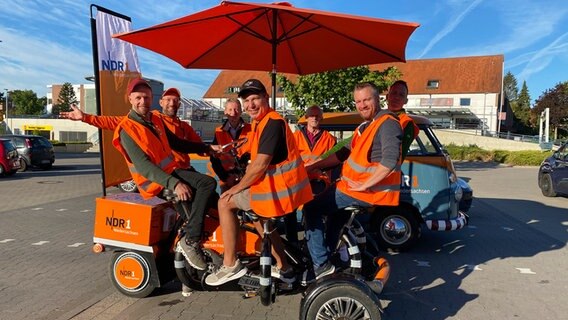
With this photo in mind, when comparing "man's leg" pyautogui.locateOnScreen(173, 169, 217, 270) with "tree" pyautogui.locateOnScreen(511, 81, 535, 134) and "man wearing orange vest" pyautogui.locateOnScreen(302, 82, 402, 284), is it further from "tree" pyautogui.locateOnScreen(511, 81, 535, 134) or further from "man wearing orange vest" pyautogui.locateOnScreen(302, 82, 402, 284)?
"tree" pyautogui.locateOnScreen(511, 81, 535, 134)

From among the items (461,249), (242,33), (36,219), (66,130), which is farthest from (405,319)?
(66,130)

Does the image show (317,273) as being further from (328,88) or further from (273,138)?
(328,88)

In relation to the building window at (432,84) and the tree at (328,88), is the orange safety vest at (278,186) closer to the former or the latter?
the tree at (328,88)

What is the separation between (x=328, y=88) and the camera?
52.6 feet

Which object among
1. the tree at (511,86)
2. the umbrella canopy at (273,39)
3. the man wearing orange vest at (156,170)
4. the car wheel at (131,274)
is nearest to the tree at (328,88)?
the umbrella canopy at (273,39)

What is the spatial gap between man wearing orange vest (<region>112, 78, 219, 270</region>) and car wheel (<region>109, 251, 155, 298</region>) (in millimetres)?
616

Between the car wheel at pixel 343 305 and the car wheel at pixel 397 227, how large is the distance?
2.89 m

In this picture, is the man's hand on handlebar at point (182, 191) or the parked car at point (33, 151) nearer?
the man's hand on handlebar at point (182, 191)

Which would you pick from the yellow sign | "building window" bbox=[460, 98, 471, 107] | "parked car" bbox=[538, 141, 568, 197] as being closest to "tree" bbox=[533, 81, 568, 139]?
"building window" bbox=[460, 98, 471, 107]

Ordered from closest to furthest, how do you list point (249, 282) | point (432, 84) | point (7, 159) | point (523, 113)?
point (249, 282) < point (7, 159) < point (432, 84) < point (523, 113)

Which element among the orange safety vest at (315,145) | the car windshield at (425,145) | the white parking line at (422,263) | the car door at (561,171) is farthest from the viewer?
the car door at (561,171)

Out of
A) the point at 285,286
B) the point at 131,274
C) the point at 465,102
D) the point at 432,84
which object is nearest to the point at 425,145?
the point at 285,286

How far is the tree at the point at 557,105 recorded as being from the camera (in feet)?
161

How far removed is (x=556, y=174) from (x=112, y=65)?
1159 cm
